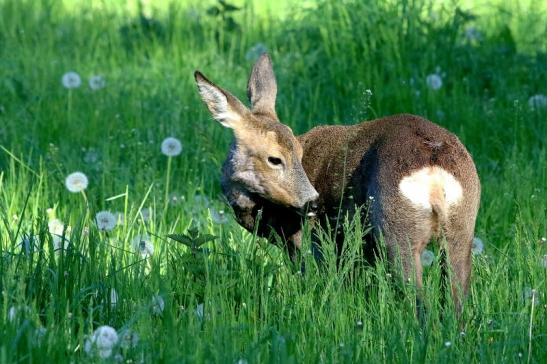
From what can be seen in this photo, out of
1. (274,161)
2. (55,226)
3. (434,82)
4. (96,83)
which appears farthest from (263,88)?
(96,83)

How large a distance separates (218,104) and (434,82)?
2.93 metres

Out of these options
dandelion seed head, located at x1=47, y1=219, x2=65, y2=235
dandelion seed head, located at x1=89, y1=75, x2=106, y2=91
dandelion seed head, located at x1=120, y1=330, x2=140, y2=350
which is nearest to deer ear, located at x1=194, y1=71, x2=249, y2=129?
dandelion seed head, located at x1=47, y1=219, x2=65, y2=235

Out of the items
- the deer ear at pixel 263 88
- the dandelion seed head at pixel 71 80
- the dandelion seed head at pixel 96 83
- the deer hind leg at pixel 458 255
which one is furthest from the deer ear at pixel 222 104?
the dandelion seed head at pixel 96 83

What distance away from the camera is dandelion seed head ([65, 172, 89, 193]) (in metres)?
6.60

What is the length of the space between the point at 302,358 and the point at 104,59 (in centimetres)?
557

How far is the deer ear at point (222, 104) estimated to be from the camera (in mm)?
6125

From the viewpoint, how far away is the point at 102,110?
8.45 m

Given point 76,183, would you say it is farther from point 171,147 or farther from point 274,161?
point 274,161

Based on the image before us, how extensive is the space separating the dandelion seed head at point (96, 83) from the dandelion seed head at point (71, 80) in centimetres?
11

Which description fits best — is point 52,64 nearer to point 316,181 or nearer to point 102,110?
point 102,110

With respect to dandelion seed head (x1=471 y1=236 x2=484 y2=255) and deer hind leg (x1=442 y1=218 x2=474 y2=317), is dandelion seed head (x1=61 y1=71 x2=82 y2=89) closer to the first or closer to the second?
dandelion seed head (x1=471 y1=236 x2=484 y2=255)

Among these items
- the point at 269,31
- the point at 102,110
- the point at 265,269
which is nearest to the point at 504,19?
the point at 269,31

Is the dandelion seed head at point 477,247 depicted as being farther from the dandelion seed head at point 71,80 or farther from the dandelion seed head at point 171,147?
the dandelion seed head at point 71,80

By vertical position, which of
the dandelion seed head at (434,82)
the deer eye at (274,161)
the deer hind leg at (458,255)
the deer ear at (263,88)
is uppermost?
the deer ear at (263,88)
